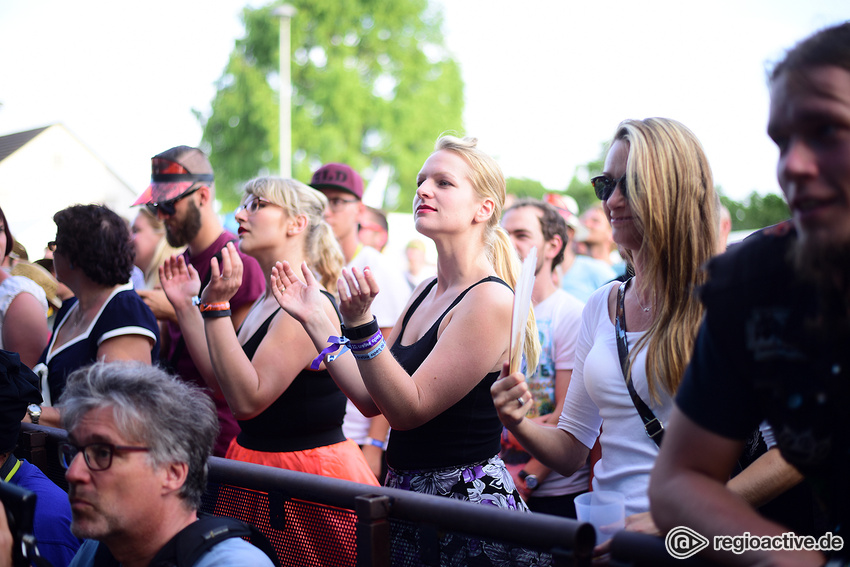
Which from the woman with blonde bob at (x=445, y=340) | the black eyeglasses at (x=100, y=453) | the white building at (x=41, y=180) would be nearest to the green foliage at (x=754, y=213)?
the white building at (x=41, y=180)

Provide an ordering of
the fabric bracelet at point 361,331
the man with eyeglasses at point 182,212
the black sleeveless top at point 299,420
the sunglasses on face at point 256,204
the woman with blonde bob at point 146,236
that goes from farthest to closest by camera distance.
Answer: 1. the woman with blonde bob at point 146,236
2. the man with eyeglasses at point 182,212
3. the sunglasses on face at point 256,204
4. the black sleeveless top at point 299,420
5. the fabric bracelet at point 361,331

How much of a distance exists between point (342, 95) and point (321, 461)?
31.8 metres

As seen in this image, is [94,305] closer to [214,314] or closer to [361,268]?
[214,314]

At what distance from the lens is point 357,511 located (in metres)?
1.80

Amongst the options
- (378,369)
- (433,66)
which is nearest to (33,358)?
(378,369)

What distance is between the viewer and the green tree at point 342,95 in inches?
1299

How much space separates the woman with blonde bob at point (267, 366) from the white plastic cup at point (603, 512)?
136cm

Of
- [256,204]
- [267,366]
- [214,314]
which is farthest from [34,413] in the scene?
[256,204]

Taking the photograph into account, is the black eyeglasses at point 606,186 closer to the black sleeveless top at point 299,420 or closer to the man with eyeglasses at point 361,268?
the black sleeveless top at point 299,420

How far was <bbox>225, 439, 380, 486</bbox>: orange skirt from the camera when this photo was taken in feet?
10.2

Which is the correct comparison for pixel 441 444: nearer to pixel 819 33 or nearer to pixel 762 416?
pixel 762 416

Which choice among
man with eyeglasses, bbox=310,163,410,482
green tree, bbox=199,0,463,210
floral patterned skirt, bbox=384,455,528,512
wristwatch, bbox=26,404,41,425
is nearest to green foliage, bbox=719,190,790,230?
green tree, bbox=199,0,463,210

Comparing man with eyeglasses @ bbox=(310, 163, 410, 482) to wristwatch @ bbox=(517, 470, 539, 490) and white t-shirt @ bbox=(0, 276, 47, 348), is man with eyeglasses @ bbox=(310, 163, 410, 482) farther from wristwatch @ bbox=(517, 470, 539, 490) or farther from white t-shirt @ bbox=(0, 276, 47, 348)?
white t-shirt @ bbox=(0, 276, 47, 348)

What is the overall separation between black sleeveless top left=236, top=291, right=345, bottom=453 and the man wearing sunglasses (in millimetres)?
2102
